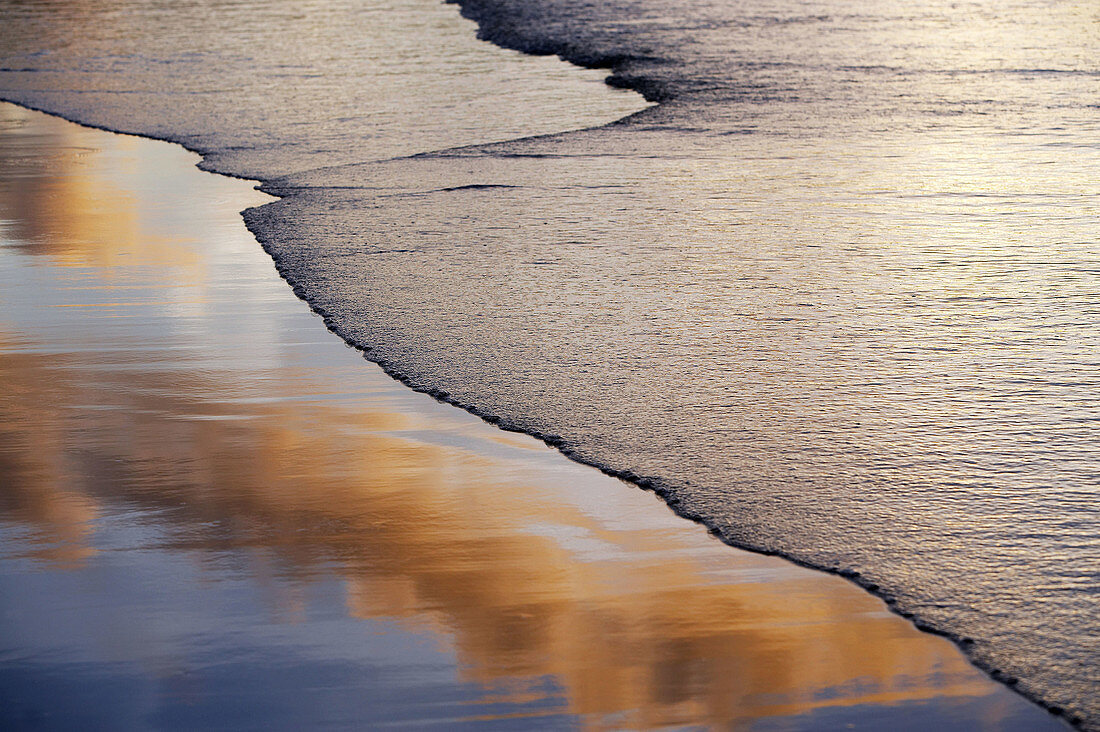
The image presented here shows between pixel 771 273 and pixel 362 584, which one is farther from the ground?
pixel 771 273

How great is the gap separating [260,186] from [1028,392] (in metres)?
4.65

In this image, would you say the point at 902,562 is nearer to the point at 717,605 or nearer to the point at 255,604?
the point at 717,605

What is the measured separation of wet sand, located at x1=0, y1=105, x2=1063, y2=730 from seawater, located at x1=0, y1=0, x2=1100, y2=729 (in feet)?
0.52

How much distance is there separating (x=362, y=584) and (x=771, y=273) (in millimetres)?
2885

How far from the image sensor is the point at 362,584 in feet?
9.65

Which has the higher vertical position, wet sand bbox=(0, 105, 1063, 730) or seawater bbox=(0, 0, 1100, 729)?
seawater bbox=(0, 0, 1100, 729)

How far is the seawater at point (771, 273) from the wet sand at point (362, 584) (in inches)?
6.3

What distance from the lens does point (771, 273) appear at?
17.9ft

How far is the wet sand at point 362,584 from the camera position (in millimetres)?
2498

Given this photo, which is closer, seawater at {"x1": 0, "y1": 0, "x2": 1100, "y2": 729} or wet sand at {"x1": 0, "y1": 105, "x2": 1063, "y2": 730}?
wet sand at {"x1": 0, "y1": 105, "x2": 1063, "y2": 730}

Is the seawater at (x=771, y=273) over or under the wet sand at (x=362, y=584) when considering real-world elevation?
over

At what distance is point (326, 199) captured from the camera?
7078 millimetres

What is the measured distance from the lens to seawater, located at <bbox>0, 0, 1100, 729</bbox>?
3.19 meters

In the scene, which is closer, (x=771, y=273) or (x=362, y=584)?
(x=362, y=584)
